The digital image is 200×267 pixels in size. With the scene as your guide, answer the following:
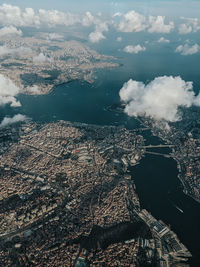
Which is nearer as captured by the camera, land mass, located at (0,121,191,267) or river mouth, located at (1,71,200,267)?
land mass, located at (0,121,191,267)

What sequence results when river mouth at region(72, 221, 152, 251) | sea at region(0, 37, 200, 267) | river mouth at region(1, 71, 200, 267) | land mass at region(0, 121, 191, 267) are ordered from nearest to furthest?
1. land mass at region(0, 121, 191, 267)
2. river mouth at region(72, 221, 152, 251)
3. sea at region(0, 37, 200, 267)
4. river mouth at region(1, 71, 200, 267)

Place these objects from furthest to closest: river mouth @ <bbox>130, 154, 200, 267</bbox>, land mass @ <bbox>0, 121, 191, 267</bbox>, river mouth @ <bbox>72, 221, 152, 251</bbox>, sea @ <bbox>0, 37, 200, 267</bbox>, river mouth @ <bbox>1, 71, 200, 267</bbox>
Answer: river mouth @ <bbox>1, 71, 200, 267</bbox> → sea @ <bbox>0, 37, 200, 267</bbox> → river mouth @ <bbox>130, 154, 200, 267</bbox> → river mouth @ <bbox>72, 221, 152, 251</bbox> → land mass @ <bbox>0, 121, 191, 267</bbox>

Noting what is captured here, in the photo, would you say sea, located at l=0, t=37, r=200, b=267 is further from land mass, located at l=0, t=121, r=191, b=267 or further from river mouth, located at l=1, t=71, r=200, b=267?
land mass, located at l=0, t=121, r=191, b=267

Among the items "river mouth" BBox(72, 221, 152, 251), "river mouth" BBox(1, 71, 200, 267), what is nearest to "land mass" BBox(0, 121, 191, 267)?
"river mouth" BBox(72, 221, 152, 251)

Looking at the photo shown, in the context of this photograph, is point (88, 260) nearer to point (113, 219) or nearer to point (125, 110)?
point (113, 219)

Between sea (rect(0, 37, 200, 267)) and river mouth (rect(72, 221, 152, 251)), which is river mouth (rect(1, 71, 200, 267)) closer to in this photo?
sea (rect(0, 37, 200, 267))

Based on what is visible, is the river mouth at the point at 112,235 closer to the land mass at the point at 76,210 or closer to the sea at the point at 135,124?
the land mass at the point at 76,210

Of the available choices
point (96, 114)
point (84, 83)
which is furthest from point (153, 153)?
point (84, 83)

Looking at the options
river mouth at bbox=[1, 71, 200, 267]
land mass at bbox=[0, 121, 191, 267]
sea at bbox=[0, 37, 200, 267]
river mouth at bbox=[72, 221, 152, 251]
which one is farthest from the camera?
river mouth at bbox=[1, 71, 200, 267]

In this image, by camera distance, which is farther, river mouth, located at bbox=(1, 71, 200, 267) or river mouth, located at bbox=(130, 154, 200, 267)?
river mouth, located at bbox=(1, 71, 200, 267)

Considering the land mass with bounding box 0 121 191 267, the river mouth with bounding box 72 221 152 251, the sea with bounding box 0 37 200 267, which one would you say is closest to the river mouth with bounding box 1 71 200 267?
the sea with bounding box 0 37 200 267

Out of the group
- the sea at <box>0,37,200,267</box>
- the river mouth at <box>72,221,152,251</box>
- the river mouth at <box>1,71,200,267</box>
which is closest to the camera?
the river mouth at <box>72,221,152,251</box>
